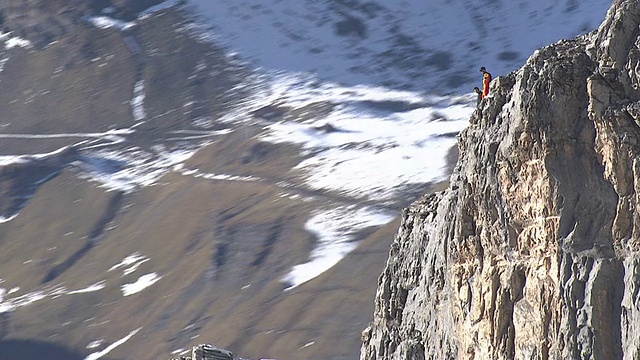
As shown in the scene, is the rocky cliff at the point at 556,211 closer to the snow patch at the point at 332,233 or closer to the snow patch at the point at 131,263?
the snow patch at the point at 332,233

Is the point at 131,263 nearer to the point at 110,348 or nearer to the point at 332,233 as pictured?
the point at 332,233

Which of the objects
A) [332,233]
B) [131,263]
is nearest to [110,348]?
[131,263]

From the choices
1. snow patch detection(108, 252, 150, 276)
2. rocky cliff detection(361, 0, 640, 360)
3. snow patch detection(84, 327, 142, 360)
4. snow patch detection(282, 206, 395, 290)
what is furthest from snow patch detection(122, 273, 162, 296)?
rocky cliff detection(361, 0, 640, 360)

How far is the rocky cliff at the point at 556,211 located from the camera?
20.9m

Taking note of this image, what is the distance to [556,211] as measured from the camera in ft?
71.0

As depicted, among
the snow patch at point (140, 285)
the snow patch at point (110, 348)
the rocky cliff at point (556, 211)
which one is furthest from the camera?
the snow patch at point (140, 285)

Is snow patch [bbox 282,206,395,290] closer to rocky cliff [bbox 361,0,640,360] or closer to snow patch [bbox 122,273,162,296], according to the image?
snow patch [bbox 122,273,162,296]

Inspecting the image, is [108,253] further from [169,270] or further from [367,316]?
[367,316]

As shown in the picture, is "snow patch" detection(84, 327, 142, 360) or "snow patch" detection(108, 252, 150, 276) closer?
"snow patch" detection(84, 327, 142, 360)

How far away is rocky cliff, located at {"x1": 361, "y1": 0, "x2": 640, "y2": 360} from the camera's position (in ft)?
68.4

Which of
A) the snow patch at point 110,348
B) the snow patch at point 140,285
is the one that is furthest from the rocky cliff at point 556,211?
the snow patch at point 140,285

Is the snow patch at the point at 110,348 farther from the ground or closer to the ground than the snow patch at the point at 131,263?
closer to the ground

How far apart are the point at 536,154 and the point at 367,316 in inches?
5104

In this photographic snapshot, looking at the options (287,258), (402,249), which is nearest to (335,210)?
(287,258)
